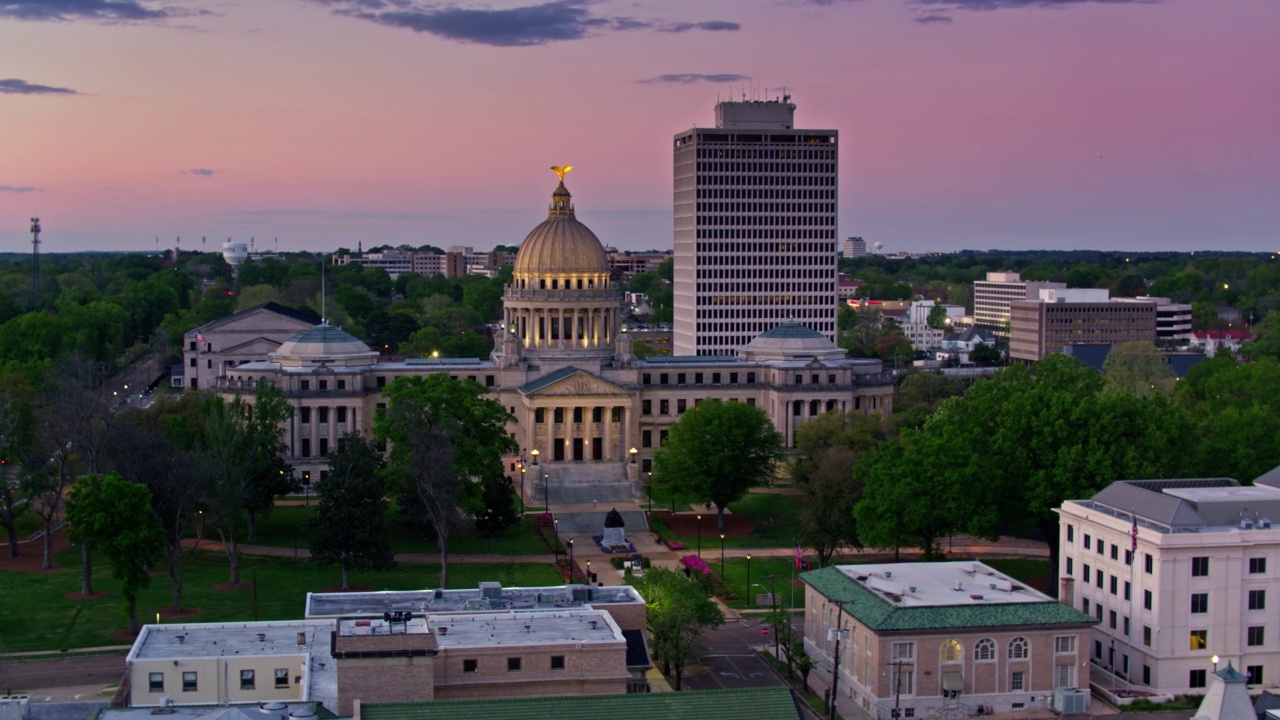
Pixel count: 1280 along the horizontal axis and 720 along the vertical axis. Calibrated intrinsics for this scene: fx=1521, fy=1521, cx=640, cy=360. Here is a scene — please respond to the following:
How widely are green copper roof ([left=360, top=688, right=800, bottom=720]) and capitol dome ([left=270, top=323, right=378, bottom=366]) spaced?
8917 centimetres

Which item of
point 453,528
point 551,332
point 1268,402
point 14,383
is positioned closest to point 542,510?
point 453,528

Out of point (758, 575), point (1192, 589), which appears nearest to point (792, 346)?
point (758, 575)

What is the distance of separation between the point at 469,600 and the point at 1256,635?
4305 centimetres

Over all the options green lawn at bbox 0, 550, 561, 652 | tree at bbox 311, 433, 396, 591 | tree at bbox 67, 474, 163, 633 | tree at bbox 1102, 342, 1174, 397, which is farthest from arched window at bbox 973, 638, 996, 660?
tree at bbox 1102, 342, 1174, 397

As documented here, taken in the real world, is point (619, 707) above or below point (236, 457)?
below

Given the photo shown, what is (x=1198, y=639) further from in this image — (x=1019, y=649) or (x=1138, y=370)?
(x=1138, y=370)

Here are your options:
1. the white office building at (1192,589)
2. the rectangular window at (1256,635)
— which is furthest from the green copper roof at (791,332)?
the rectangular window at (1256,635)

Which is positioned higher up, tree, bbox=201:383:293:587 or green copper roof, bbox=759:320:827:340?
green copper roof, bbox=759:320:827:340

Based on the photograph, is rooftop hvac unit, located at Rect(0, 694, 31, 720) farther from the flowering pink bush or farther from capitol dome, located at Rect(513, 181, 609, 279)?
capitol dome, located at Rect(513, 181, 609, 279)

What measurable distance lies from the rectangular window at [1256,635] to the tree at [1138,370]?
64091mm

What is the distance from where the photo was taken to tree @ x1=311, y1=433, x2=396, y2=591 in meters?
98.6

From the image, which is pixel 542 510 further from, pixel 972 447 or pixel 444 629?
pixel 444 629

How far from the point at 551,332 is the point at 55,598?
6546cm

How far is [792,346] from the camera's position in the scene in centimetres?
15225
